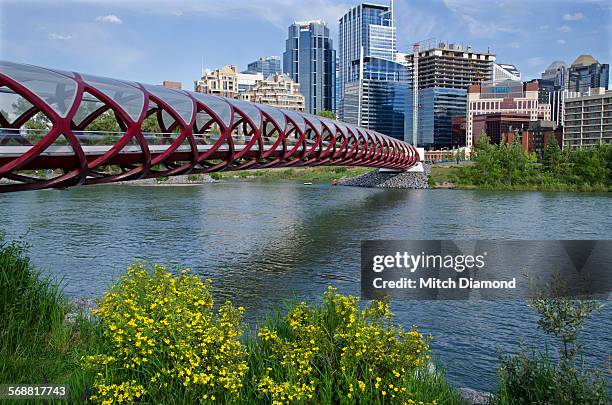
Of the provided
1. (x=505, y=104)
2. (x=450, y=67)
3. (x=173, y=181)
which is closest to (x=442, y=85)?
(x=450, y=67)

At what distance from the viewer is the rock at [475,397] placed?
7.83 m

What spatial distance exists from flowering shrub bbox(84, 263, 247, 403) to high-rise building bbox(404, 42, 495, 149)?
15654 centimetres

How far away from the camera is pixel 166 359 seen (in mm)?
6719

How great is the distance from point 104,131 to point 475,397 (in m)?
11.0

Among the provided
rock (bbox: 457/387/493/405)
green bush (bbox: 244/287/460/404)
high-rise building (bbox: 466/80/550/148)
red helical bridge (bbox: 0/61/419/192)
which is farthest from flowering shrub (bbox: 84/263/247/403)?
high-rise building (bbox: 466/80/550/148)

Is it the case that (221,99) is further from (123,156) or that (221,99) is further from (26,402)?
(26,402)

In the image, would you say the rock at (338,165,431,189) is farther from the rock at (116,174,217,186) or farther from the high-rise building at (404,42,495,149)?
the high-rise building at (404,42,495,149)

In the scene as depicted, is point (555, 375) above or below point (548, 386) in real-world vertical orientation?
above

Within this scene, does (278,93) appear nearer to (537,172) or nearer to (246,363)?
(537,172)

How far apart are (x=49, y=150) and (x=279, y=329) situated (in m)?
7.13

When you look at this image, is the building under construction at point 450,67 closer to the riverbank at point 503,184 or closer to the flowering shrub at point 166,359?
the riverbank at point 503,184

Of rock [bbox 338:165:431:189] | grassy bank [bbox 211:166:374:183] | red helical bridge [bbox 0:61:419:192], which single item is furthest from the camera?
grassy bank [bbox 211:166:374:183]

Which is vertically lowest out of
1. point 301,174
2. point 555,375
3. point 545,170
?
point 301,174

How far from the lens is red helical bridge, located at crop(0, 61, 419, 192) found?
12234mm
